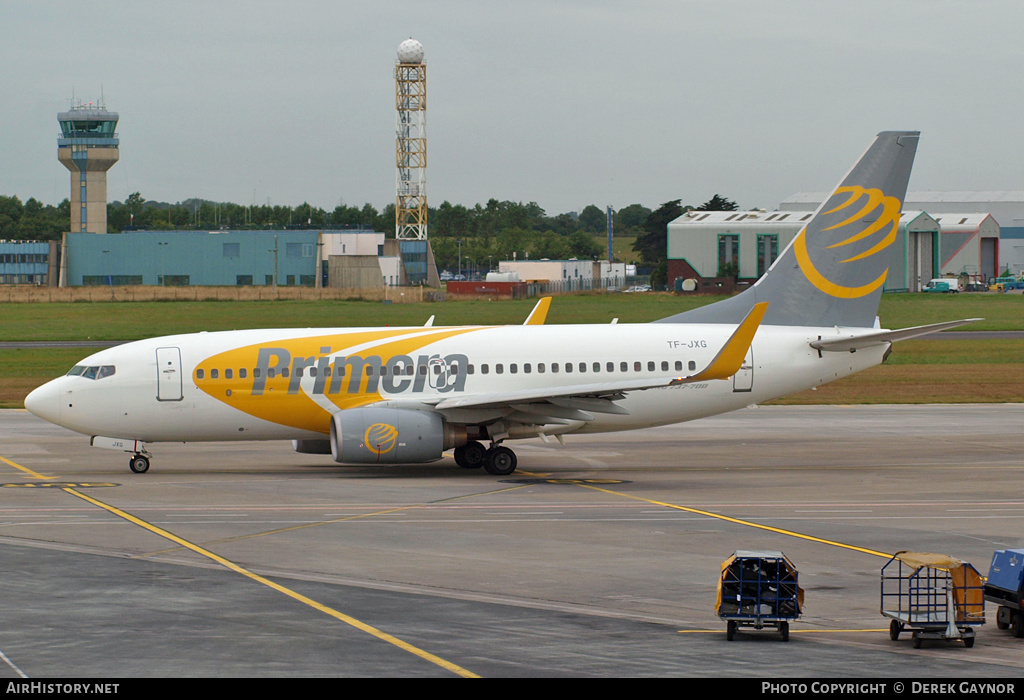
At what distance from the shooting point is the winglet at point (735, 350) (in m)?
31.9

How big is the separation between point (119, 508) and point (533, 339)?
523 inches

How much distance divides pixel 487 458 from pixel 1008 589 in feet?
62.6

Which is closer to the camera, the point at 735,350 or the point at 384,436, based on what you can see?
the point at 735,350

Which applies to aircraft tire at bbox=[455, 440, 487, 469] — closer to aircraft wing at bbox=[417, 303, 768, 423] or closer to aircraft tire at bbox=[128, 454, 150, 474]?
aircraft wing at bbox=[417, 303, 768, 423]

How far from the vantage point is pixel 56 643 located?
658 inches

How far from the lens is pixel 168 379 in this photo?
112 feet

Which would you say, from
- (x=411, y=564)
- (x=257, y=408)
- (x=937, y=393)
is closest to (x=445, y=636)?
(x=411, y=564)

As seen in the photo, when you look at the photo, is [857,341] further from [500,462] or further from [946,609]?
[946,609]

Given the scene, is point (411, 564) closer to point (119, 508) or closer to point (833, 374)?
point (119, 508)

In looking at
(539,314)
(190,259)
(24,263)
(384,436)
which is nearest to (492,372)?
(384,436)

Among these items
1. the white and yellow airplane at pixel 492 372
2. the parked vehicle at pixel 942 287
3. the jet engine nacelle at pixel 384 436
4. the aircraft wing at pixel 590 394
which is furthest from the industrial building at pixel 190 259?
the jet engine nacelle at pixel 384 436

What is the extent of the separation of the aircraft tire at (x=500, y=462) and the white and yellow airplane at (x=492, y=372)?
59 mm

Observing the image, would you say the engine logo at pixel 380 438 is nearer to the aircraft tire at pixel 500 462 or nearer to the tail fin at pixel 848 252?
the aircraft tire at pixel 500 462

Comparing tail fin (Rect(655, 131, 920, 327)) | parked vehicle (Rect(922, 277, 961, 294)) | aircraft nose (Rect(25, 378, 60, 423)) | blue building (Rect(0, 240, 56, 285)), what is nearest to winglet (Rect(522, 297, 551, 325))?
tail fin (Rect(655, 131, 920, 327))
